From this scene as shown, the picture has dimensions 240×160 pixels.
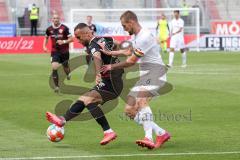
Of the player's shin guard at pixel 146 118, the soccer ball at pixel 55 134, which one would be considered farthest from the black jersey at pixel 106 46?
the soccer ball at pixel 55 134

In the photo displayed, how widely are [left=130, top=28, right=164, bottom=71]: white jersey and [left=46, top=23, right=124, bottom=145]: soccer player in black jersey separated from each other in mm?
640

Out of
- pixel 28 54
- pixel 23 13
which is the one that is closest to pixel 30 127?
pixel 28 54

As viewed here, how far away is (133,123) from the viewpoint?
1581 cm

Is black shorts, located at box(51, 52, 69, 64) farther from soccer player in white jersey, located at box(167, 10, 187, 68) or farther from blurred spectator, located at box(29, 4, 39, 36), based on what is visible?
blurred spectator, located at box(29, 4, 39, 36)

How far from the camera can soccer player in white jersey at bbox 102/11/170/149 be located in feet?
39.4

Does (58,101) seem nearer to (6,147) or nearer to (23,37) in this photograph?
(6,147)

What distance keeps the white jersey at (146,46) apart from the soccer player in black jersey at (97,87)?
64cm

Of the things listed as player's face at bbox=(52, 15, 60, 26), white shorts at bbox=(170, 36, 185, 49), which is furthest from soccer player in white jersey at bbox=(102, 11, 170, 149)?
white shorts at bbox=(170, 36, 185, 49)

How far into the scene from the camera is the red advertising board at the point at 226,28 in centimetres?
5006

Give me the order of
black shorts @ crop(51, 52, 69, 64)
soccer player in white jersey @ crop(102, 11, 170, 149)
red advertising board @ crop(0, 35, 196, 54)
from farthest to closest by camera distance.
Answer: red advertising board @ crop(0, 35, 196, 54), black shorts @ crop(51, 52, 69, 64), soccer player in white jersey @ crop(102, 11, 170, 149)

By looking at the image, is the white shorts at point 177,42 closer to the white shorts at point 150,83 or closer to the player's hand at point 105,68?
the white shorts at point 150,83

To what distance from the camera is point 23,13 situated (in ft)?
172

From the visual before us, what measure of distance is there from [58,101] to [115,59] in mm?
7579

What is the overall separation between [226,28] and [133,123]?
116 ft
